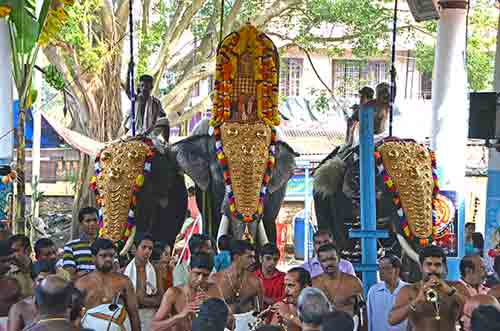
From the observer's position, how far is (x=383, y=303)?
316 inches

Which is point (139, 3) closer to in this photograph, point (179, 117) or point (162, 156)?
point (179, 117)

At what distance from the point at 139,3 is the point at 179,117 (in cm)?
223

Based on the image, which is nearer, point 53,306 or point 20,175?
point 53,306

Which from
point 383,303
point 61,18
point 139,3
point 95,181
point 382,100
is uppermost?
point 139,3

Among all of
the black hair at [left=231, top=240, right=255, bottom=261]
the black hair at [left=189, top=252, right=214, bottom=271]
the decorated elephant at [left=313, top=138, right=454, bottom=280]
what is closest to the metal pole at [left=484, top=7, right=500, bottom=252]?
the decorated elephant at [left=313, top=138, right=454, bottom=280]

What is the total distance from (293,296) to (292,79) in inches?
981

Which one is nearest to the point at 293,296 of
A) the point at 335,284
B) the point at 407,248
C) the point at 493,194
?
the point at 335,284

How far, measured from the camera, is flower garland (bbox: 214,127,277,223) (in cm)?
1053

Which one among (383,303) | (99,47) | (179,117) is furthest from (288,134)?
(383,303)

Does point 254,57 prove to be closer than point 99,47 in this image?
Yes

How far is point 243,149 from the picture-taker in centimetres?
1072

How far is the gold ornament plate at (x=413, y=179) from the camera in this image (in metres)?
10.9

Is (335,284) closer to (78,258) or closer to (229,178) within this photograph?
(78,258)

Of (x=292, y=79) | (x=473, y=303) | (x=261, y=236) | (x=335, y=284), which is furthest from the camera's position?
(x=292, y=79)
